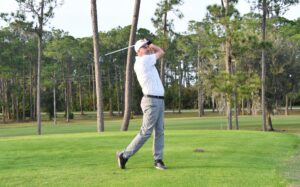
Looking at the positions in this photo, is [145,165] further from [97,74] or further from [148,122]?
[97,74]

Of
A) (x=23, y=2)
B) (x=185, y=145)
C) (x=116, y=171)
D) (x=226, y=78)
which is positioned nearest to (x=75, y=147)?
(x=185, y=145)

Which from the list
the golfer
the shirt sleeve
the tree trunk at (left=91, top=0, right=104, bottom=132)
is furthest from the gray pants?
the tree trunk at (left=91, top=0, right=104, bottom=132)

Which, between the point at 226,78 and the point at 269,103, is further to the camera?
the point at 269,103

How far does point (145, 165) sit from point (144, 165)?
0.02 metres

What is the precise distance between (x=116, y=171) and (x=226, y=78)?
25337mm

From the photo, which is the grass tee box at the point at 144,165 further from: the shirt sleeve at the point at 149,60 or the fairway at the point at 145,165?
the shirt sleeve at the point at 149,60

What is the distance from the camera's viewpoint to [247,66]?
45938 mm

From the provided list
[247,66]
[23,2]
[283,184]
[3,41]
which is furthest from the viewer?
[3,41]

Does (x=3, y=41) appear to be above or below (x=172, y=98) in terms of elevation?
above

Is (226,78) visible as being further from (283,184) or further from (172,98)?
(172,98)

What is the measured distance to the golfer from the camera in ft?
26.9

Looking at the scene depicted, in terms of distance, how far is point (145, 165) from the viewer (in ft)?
28.3

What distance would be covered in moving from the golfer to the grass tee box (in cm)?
24

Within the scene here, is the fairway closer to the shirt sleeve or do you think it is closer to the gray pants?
the gray pants
